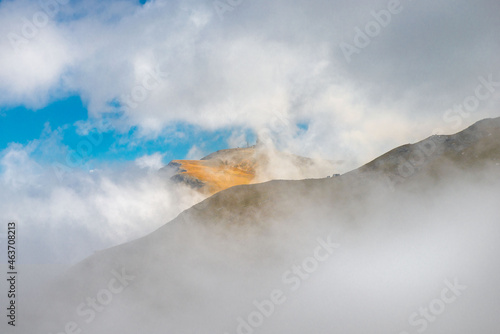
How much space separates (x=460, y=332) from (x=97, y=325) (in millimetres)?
51871

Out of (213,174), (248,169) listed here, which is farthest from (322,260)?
(248,169)

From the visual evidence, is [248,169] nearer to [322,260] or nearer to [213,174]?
[213,174]

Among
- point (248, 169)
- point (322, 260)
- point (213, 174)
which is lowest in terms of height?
point (322, 260)

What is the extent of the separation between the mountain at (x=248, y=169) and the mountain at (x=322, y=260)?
92.9 metres

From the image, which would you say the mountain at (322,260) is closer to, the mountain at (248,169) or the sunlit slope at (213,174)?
the sunlit slope at (213,174)

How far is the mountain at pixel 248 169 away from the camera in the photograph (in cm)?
16225

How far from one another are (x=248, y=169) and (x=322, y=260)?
12371 centimetres

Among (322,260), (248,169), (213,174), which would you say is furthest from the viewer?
(248,169)

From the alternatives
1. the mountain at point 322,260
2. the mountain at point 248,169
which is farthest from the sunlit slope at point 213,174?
the mountain at point 322,260

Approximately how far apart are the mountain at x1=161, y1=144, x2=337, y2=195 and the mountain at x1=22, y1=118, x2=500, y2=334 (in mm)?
92948

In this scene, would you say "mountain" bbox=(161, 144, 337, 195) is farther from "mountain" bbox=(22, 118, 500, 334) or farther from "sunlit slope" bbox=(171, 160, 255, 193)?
"mountain" bbox=(22, 118, 500, 334)

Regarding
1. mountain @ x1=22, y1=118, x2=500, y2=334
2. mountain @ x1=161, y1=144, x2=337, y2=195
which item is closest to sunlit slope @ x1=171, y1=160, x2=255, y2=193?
mountain @ x1=161, y1=144, x2=337, y2=195

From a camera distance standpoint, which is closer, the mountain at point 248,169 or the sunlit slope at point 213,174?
the sunlit slope at point 213,174

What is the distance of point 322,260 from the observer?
2085 inches
